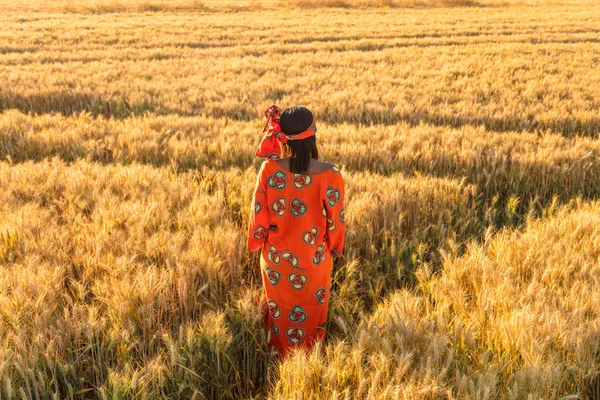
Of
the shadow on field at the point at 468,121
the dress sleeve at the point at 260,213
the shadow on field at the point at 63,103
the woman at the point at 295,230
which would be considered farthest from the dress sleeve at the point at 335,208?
the shadow on field at the point at 63,103

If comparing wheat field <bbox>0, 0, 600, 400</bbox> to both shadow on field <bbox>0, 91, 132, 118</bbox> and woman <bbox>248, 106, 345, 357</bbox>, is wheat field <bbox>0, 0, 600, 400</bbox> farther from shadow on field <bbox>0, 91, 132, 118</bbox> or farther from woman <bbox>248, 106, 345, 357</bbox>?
woman <bbox>248, 106, 345, 357</bbox>

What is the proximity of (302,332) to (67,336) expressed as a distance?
3.57 feet

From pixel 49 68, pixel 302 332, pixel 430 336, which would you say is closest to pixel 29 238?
pixel 302 332

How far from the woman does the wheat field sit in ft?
0.57

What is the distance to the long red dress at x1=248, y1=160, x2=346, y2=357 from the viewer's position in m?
2.24

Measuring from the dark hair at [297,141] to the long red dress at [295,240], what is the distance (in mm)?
71

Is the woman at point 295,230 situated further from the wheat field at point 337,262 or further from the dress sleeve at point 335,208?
the wheat field at point 337,262

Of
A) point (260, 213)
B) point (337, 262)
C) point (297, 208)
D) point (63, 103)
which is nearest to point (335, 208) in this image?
point (297, 208)

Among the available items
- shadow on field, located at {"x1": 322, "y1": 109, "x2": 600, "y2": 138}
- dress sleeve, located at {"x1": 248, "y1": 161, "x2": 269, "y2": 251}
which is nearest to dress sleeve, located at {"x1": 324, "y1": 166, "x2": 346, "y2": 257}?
dress sleeve, located at {"x1": 248, "y1": 161, "x2": 269, "y2": 251}

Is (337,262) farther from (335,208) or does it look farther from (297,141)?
(297,141)

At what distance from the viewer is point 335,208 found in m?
2.26

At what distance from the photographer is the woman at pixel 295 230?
2.23 metres

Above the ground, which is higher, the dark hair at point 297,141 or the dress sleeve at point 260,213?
the dark hair at point 297,141

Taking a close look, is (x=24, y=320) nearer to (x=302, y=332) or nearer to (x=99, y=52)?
(x=302, y=332)
